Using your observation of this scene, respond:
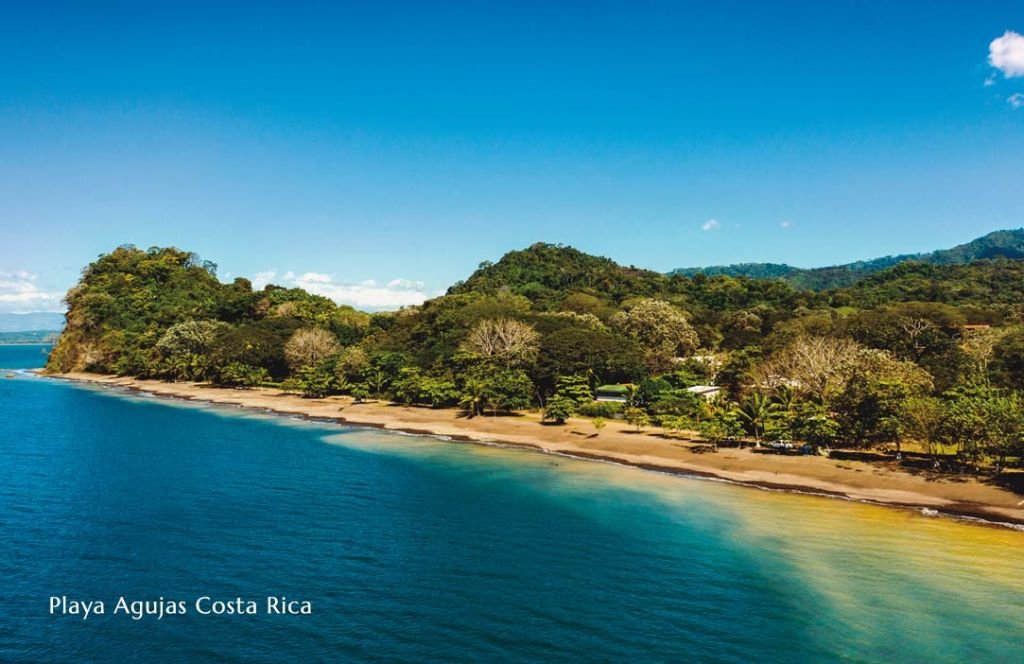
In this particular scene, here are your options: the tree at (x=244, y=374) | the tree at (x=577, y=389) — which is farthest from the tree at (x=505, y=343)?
the tree at (x=244, y=374)

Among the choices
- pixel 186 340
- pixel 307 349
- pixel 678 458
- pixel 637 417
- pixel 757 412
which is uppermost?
pixel 186 340

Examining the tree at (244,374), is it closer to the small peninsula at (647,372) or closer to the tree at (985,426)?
the small peninsula at (647,372)

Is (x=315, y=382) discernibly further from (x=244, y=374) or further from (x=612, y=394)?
(x=612, y=394)

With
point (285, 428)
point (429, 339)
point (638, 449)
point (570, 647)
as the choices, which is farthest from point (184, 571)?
point (429, 339)

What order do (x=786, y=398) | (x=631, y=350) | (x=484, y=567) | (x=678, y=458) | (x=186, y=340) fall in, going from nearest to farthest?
1. (x=484, y=567)
2. (x=678, y=458)
3. (x=786, y=398)
4. (x=631, y=350)
5. (x=186, y=340)

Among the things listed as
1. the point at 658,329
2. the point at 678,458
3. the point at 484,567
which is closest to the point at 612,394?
the point at 678,458

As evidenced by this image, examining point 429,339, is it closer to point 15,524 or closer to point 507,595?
point 15,524

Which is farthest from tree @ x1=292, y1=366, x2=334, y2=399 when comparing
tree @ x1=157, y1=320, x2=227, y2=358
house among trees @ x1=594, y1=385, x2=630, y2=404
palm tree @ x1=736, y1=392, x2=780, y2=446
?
palm tree @ x1=736, y1=392, x2=780, y2=446
